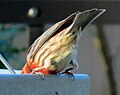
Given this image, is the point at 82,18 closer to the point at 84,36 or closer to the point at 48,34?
the point at 48,34

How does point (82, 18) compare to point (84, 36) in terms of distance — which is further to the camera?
point (84, 36)

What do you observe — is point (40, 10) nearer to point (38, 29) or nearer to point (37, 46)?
point (38, 29)

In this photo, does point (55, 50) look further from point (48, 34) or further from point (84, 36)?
point (84, 36)

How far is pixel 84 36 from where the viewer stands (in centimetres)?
369

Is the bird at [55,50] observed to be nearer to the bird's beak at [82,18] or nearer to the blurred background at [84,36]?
the bird's beak at [82,18]

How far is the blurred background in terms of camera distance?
2.16 meters

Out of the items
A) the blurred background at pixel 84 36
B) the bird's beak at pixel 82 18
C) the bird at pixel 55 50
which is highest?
the bird's beak at pixel 82 18

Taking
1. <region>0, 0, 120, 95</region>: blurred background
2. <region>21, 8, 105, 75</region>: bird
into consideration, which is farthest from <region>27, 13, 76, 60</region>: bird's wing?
<region>0, 0, 120, 95</region>: blurred background

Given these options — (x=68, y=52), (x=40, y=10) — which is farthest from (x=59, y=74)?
(x=40, y=10)

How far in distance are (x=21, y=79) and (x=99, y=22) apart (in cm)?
150

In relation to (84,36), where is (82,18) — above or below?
above

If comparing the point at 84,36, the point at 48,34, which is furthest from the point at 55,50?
the point at 84,36

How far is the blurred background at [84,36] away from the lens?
216 centimetres

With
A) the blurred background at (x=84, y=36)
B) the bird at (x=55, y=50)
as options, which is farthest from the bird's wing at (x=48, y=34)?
the blurred background at (x=84, y=36)
